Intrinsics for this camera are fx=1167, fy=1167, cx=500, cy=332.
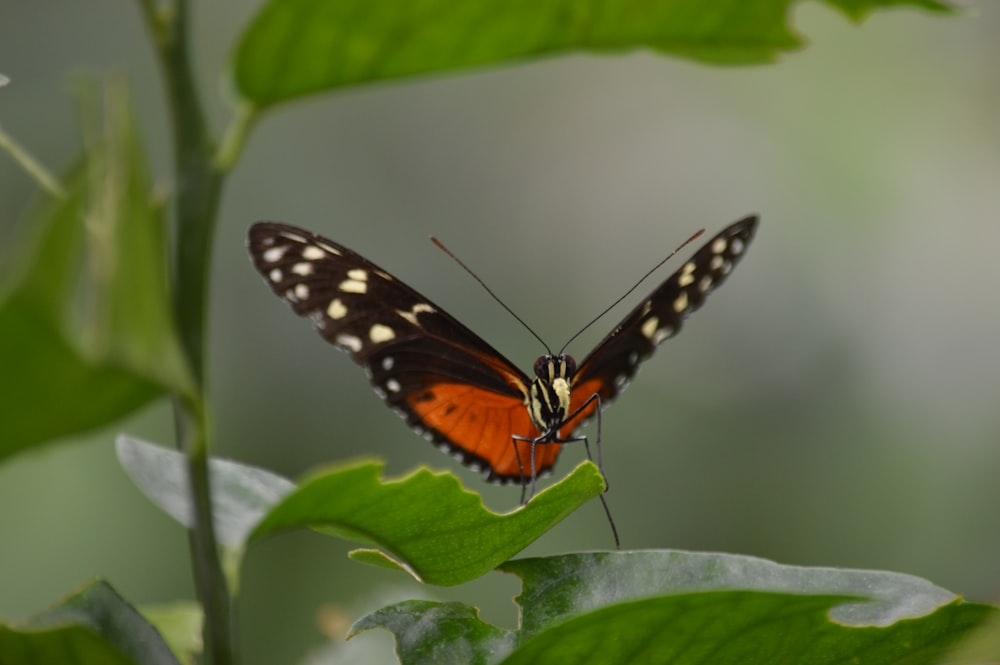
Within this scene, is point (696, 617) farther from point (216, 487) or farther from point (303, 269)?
point (303, 269)

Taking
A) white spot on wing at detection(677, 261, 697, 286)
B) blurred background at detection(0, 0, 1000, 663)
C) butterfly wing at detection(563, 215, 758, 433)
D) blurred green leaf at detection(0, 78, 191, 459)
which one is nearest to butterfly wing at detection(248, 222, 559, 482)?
butterfly wing at detection(563, 215, 758, 433)

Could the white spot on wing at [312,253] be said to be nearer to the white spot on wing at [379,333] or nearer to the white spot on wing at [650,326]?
the white spot on wing at [379,333]

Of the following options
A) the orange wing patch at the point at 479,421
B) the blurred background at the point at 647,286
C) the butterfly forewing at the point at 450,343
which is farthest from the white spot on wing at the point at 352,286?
the blurred background at the point at 647,286

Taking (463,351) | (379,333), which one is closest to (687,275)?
(463,351)

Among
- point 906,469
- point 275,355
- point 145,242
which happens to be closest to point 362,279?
point 145,242

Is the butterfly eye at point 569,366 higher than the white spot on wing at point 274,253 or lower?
lower

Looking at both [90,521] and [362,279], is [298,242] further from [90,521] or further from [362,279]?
[90,521]
